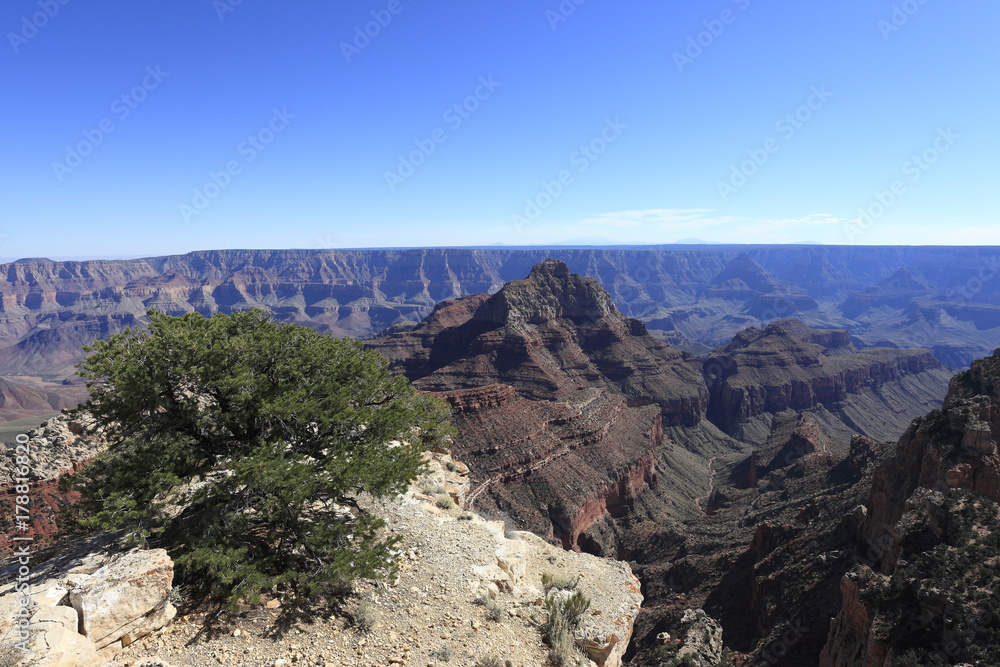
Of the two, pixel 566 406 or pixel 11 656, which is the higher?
pixel 11 656

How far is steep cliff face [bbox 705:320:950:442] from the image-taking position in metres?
127

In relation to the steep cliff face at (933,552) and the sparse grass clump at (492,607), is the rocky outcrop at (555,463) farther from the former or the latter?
the sparse grass clump at (492,607)

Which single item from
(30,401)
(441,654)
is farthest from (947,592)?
(30,401)

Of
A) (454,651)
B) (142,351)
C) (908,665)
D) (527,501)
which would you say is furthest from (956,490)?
(527,501)

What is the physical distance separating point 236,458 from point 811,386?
15914cm

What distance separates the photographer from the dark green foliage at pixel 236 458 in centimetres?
1154

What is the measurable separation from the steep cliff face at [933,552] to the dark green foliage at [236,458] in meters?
19.4

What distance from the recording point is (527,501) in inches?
2315

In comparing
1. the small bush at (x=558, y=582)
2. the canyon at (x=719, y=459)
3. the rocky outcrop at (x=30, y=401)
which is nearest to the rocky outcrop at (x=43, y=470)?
the canyon at (x=719, y=459)

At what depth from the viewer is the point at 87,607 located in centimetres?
912

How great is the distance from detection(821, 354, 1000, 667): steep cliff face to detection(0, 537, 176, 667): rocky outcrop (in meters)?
22.5

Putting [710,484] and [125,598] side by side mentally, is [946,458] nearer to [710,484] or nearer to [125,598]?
[125,598]

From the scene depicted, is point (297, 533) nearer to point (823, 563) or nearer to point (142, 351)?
point (142, 351)

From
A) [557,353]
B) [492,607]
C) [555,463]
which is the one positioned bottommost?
[555,463]
